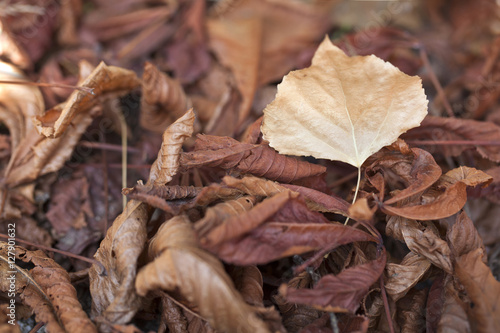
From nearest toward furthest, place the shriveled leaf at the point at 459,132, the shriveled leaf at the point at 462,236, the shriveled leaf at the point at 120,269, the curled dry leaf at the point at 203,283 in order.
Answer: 1. the curled dry leaf at the point at 203,283
2. the shriveled leaf at the point at 120,269
3. the shriveled leaf at the point at 462,236
4. the shriveled leaf at the point at 459,132

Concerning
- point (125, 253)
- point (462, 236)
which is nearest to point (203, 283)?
point (125, 253)

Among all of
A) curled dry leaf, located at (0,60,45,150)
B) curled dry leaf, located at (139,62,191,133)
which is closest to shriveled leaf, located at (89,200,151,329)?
curled dry leaf, located at (139,62,191,133)

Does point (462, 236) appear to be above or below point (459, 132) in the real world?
below

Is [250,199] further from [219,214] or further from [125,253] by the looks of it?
[125,253]

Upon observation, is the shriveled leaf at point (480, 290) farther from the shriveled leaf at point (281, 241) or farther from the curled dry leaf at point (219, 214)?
the curled dry leaf at point (219, 214)

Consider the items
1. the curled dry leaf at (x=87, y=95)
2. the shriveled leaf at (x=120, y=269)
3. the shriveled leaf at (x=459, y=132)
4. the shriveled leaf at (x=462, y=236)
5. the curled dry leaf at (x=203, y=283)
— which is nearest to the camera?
the curled dry leaf at (x=203, y=283)

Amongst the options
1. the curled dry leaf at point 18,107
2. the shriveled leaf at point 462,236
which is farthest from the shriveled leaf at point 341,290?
the curled dry leaf at point 18,107

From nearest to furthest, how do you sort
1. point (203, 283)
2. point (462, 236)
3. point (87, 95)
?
point (203, 283) < point (462, 236) < point (87, 95)

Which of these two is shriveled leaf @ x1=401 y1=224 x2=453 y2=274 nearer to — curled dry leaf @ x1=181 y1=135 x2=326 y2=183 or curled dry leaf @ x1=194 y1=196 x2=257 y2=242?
curled dry leaf @ x1=181 y1=135 x2=326 y2=183
